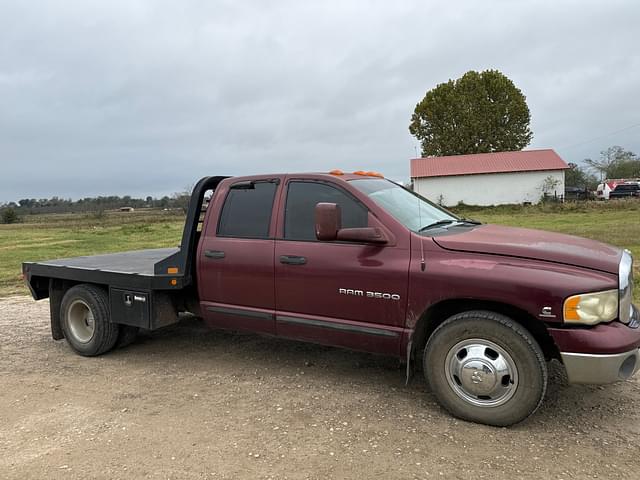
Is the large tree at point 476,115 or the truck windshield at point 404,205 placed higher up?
the large tree at point 476,115

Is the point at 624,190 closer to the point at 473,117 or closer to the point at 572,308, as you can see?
the point at 473,117

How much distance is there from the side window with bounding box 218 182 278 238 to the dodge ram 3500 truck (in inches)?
Answer: 0.5

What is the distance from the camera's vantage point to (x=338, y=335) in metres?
4.14

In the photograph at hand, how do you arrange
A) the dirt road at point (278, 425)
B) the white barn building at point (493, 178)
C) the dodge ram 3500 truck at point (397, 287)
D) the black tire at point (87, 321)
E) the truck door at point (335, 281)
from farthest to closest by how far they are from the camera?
the white barn building at point (493, 178), the black tire at point (87, 321), the truck door at point (335, 281), the dodge ram 3500 truck at point (397, 287), the dirt road at point (278, 425)

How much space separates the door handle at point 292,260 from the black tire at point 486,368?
1.20m

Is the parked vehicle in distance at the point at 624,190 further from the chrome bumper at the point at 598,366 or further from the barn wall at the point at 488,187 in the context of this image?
the chrome bumper at the point at 598,366

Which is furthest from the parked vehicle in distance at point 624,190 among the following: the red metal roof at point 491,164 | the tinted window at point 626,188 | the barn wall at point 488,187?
the barn wall at point 488,187

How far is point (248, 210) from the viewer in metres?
4.73

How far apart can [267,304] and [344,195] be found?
1.16 metres

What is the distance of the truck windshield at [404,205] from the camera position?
13.6ft

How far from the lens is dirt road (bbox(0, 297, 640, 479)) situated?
315 cm

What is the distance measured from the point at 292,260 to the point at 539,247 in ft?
6.28

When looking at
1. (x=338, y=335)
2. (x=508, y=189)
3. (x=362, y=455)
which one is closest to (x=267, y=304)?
(x=338, y=335)

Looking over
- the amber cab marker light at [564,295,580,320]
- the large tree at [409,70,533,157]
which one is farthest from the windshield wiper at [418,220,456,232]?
the large tree at [409,70,533,157]
